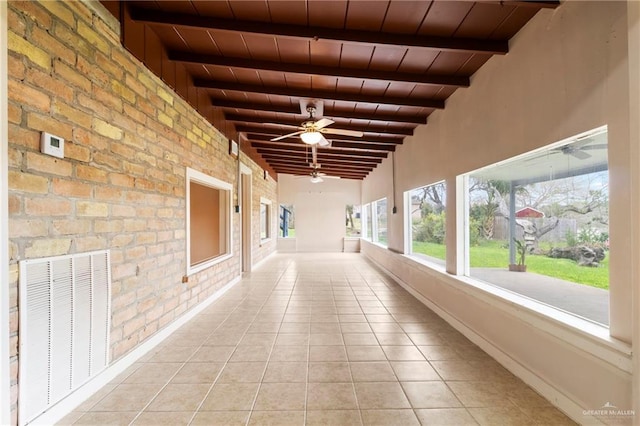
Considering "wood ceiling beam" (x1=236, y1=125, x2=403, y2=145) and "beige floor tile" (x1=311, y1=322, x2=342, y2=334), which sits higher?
"wood ceiling beam" (x1=236, y1=125, x2=403, y2=145)

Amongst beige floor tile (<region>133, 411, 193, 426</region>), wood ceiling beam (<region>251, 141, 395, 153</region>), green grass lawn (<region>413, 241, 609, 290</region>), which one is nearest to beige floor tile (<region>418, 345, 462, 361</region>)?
green grass lawn (<region>413, 241, 609, 290</region>)

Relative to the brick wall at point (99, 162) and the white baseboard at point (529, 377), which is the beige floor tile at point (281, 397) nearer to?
the brick wall at point (99, 162)

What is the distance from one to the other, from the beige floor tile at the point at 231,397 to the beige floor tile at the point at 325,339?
2.83 feet

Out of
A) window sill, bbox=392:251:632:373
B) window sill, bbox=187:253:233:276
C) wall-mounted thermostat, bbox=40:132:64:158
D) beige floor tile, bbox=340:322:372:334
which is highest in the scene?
wall-mounted thermostat, bbox=40:132:64:158

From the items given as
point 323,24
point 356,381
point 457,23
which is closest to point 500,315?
point 356,381

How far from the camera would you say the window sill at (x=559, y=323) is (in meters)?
1.60

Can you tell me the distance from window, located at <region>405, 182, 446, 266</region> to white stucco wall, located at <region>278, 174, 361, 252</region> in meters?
5.70

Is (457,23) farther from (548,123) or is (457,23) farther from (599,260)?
(599,260)

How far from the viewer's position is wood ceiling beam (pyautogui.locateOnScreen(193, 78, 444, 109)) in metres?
3.69

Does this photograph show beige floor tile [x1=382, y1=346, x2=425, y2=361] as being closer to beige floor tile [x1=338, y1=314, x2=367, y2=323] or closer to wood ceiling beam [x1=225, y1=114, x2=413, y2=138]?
beige floor tile [x1=338, y1=314, x2=367, y2=323]

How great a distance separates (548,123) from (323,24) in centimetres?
197

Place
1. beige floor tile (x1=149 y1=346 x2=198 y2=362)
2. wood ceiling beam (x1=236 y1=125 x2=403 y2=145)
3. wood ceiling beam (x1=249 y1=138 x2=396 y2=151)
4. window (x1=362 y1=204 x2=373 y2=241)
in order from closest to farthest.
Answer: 1. beige floor tile (x1=149 y1=346 x2=198 y2=362)
2. wood ceiling beam (x1=236 y1=125 x2=403 y2=145)
3. wood ceiling beam (x1=249 y1=138 x2=396 y2=151)
4. window (x1=362 y1=204 x2=373 y2=241)

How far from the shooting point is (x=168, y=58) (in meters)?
3.02

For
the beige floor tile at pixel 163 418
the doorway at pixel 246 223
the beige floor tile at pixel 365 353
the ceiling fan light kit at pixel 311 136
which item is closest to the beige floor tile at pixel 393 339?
the beige floor tile at pixel 365 353
